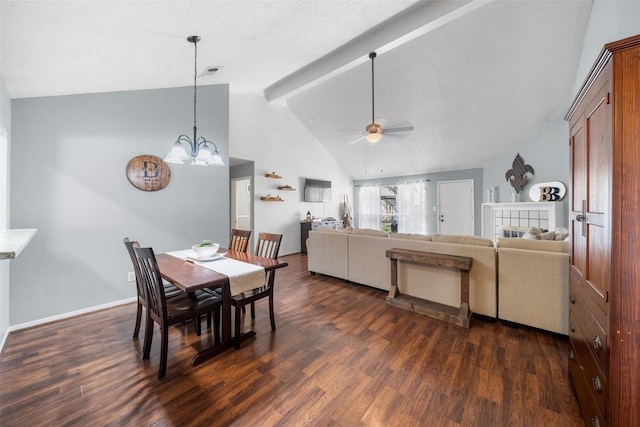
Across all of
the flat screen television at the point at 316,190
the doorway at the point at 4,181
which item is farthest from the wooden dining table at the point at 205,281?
the flat screen television at the point at 316,190

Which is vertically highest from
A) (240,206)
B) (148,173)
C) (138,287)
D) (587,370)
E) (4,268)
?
(148,173)

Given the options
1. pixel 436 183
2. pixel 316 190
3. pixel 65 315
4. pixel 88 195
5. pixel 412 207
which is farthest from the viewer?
pixel 412 207

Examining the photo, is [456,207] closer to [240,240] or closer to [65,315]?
[240,240]

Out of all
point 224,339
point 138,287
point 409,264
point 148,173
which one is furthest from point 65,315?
point 409,264

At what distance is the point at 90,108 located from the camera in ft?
9.11

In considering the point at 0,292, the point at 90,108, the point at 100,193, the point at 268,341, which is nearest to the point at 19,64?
the point at 90,108

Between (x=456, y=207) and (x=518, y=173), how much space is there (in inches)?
65.0

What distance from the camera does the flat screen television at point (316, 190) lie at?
21.6 feet

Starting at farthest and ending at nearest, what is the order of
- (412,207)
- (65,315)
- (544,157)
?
(412,207)
(544,157)
(65,315)

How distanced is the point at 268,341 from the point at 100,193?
8.37ft

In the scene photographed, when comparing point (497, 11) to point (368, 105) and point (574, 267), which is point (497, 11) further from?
point (574, 267)

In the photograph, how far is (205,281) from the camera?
1795 millimetres

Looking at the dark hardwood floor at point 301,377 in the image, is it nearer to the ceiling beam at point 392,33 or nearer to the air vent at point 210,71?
the air vent at point 210,71

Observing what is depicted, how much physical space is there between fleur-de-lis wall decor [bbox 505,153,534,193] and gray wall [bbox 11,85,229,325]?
618 centimetres
